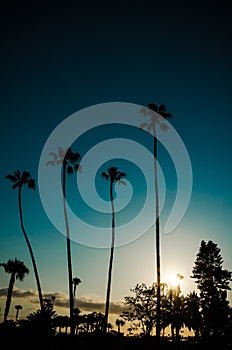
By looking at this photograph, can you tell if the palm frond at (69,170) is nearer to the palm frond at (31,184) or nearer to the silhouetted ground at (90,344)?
the palm frond at (31,184)

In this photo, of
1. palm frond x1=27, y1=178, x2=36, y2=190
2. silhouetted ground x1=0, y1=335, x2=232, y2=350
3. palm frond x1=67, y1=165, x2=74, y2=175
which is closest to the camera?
silhouetted ground x1=0, y1=335, x2=232, y2=350

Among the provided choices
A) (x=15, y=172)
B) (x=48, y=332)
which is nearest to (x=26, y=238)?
(x=15, y=172)

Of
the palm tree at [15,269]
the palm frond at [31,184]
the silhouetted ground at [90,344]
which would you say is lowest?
the silhouetted ground at [90,344]

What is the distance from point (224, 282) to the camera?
156ft

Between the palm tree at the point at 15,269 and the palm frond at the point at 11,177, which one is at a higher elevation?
the palm frond at the point at 11,177

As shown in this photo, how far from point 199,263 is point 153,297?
9.95 metres

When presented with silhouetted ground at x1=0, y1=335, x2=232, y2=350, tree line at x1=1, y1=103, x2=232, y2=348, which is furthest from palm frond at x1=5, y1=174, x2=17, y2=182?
silhouetted ground at x1=0, y1=335, x2=232, y2=350

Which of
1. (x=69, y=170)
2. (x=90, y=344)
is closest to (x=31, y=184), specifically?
(x=69, y=170)

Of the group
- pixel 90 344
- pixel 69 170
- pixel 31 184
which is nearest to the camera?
pixel 90 344

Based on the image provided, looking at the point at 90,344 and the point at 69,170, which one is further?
the point at 69,170

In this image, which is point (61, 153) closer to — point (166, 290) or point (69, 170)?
point (69, 170)

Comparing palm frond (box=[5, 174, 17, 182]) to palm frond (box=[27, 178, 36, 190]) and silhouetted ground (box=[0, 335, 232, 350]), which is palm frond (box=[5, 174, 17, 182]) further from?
silhouetted ground (box=[0, 335, 232, 350])

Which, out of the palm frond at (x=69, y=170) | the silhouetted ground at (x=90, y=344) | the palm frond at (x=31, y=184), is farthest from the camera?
the palm frond at (x=31, y=184)

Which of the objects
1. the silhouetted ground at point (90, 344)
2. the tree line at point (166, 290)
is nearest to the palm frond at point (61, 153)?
the tree line at point (166, 290)
